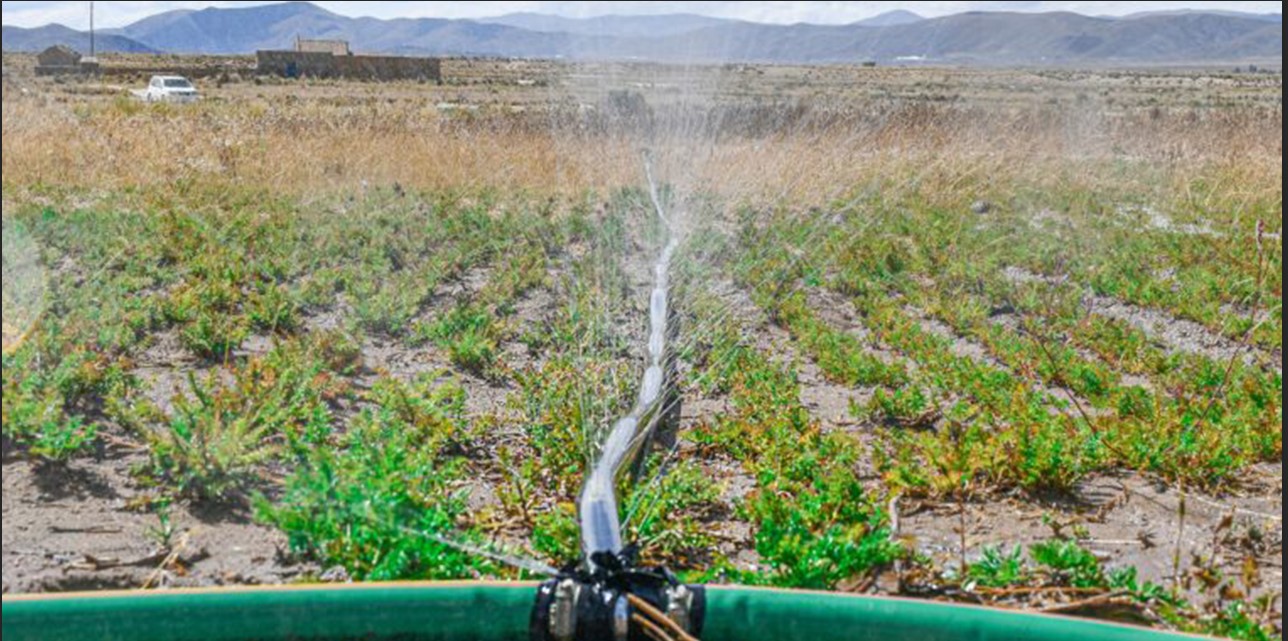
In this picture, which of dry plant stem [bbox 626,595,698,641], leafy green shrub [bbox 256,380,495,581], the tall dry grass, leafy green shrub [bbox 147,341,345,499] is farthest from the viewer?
the tall dry grass

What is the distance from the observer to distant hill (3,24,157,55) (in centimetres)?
282

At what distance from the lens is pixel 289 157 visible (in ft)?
29.3

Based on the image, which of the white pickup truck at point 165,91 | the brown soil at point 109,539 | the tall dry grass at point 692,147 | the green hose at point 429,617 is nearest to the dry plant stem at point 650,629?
the green hose at point 429,617

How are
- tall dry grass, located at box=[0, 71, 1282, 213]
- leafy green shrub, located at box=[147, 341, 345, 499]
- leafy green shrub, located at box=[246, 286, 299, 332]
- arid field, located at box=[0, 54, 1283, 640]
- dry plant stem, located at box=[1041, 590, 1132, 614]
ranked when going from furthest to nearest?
tall dry grass, located at box=[0, 71, 1282, 213] < leafy green shrub, located at box=[246, 286, 299, 332] < leafy green shrub, located at box=[147, 341, 345, 499] < arid field, located at box=[0, 54, 1283, 640] < dry plant stem, located at box=[1041, 590, 1132, 614]

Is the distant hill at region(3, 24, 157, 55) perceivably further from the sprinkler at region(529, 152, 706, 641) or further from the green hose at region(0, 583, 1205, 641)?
the sprinkler at region(529, 152, 706, 641)

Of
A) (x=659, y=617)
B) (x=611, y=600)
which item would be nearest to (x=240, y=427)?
(x=611, y=600)

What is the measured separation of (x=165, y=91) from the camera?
1104cm

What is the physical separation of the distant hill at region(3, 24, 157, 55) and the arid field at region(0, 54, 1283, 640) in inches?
2.6

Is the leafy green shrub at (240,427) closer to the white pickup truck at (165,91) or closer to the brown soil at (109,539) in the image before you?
the brown soil at (109,539)

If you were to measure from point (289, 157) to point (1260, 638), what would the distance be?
775 cm

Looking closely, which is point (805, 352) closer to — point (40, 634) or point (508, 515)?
point (508, 515)

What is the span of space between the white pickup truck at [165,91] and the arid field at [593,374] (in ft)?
1.20

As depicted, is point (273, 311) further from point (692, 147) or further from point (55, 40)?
point (692, 147)

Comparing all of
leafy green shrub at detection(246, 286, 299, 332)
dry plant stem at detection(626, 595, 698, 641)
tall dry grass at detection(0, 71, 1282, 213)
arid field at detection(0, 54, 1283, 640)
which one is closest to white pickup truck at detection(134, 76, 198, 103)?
tall dry grass at detection(0, 71, 1282, 213)
